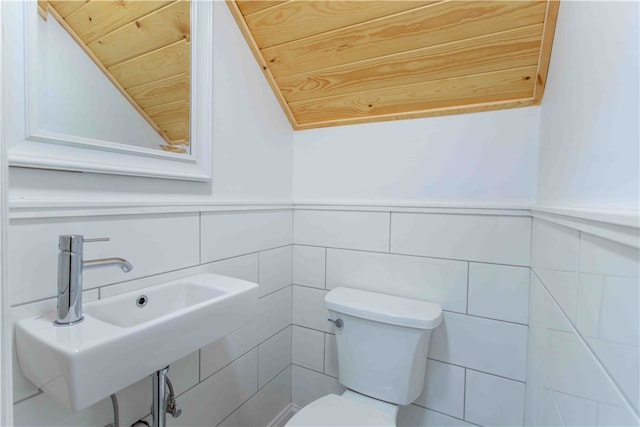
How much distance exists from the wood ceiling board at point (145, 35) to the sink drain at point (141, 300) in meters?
0.66

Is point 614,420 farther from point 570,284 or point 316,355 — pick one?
point 316,355

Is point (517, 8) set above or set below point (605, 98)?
above

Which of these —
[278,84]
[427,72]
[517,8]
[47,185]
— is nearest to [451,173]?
[427,72]

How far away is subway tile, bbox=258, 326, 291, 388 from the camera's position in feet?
4.45

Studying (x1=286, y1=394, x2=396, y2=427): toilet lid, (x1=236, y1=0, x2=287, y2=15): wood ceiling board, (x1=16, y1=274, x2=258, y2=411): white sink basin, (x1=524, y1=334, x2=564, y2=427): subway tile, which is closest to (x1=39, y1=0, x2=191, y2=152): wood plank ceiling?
(x1=236, y1=0, x2=287, y2=15): wood ceiling board

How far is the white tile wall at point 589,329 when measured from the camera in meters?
0.36

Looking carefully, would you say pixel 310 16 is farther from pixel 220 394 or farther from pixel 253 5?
pixel 220 394

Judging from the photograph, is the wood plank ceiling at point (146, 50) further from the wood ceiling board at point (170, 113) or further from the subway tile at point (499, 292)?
the subway tile at point (499, 292)

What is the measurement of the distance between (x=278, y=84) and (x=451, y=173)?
0.87m

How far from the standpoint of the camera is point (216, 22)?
110cm

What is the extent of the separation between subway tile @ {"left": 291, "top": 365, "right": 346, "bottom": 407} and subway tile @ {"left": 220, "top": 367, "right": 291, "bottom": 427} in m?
0.03

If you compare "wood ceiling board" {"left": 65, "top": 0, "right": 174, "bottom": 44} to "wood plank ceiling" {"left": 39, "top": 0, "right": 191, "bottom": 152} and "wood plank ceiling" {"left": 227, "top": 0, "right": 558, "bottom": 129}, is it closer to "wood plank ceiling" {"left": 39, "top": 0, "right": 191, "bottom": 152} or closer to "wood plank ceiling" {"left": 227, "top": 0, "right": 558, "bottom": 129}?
"wood plank ceiling" {"left": 39, "top": 0, "right": 191, "bottom": 152}

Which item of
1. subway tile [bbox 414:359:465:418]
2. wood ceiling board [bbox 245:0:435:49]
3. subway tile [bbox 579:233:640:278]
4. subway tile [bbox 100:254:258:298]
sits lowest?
subway tile [bbox 414:359:465:418]

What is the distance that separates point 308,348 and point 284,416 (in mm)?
357
